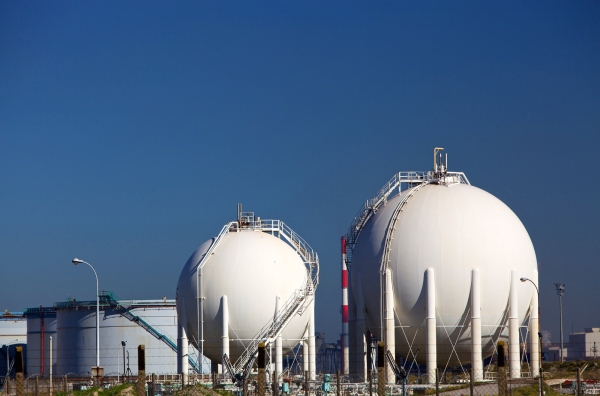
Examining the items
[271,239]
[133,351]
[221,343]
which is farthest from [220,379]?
[133,351]

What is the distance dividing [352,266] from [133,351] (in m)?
→ 25.0

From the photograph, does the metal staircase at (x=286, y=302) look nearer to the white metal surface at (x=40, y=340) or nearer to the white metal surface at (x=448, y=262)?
the white metal surface at (x=448, y=262)

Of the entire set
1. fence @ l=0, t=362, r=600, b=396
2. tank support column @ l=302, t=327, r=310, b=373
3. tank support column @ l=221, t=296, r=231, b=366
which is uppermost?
tank support column @ l=221, t=296, r=231, b=366

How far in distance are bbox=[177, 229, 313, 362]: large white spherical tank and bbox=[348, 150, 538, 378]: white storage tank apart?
6.08 m

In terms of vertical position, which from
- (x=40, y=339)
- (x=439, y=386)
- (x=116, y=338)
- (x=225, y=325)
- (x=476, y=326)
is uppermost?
(x=225, y=325)

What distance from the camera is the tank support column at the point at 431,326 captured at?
3841cm

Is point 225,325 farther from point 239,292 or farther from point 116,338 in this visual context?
point 116,338

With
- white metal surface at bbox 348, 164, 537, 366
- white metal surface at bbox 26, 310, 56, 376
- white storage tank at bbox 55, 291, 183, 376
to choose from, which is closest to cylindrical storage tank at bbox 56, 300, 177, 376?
white storage tank at bbox 55, 291, 183, 376

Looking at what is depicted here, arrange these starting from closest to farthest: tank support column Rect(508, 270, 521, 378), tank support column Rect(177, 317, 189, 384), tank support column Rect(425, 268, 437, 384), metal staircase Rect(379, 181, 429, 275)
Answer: tank support column Rect(425, 268, 437, 384) < tank support column Rect(508, 270, 521, 378) < metal staircase Rect(379, 181, 429, 275) < tank support column Rect(177, 317, 189, 384)

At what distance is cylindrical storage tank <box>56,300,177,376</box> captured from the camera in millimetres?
62406

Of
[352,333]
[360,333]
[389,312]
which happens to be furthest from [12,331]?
[389,312]

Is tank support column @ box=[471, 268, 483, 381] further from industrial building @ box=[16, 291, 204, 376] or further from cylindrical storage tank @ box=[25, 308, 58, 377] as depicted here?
cylindrical storage tank @ box=[25, 308, 58, 377]

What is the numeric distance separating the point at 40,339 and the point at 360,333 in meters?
37.5

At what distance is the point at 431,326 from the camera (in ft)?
126
